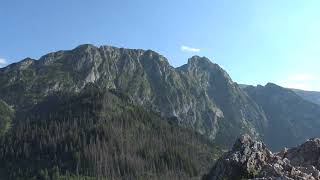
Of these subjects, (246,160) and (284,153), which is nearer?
(246,160)

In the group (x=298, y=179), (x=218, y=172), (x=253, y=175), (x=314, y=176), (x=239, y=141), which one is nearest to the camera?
(x=298, y=179)

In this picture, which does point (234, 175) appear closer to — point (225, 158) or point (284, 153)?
point (225, 158)

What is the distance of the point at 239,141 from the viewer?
342 feet

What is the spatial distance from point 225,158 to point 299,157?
13008mm

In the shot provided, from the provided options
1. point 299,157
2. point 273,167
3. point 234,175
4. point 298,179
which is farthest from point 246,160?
point 298,179

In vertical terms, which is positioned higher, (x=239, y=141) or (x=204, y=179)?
(x=239, y=141)

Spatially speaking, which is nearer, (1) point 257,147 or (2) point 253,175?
(2) point 253,175

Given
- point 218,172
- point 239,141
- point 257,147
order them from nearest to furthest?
point 218,172 → point 257,147 → point 239,141

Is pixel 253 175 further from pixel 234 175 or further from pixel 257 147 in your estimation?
pixel 257 147

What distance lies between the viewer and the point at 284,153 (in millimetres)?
92375

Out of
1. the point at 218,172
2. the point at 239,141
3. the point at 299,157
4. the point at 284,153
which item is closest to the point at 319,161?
the point at 299,157

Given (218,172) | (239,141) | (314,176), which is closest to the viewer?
(314,176)

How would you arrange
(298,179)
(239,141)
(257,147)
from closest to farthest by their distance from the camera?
1. (298,179)
2. (257,147)
3. (239,141)

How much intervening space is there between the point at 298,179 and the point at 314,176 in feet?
17.7
